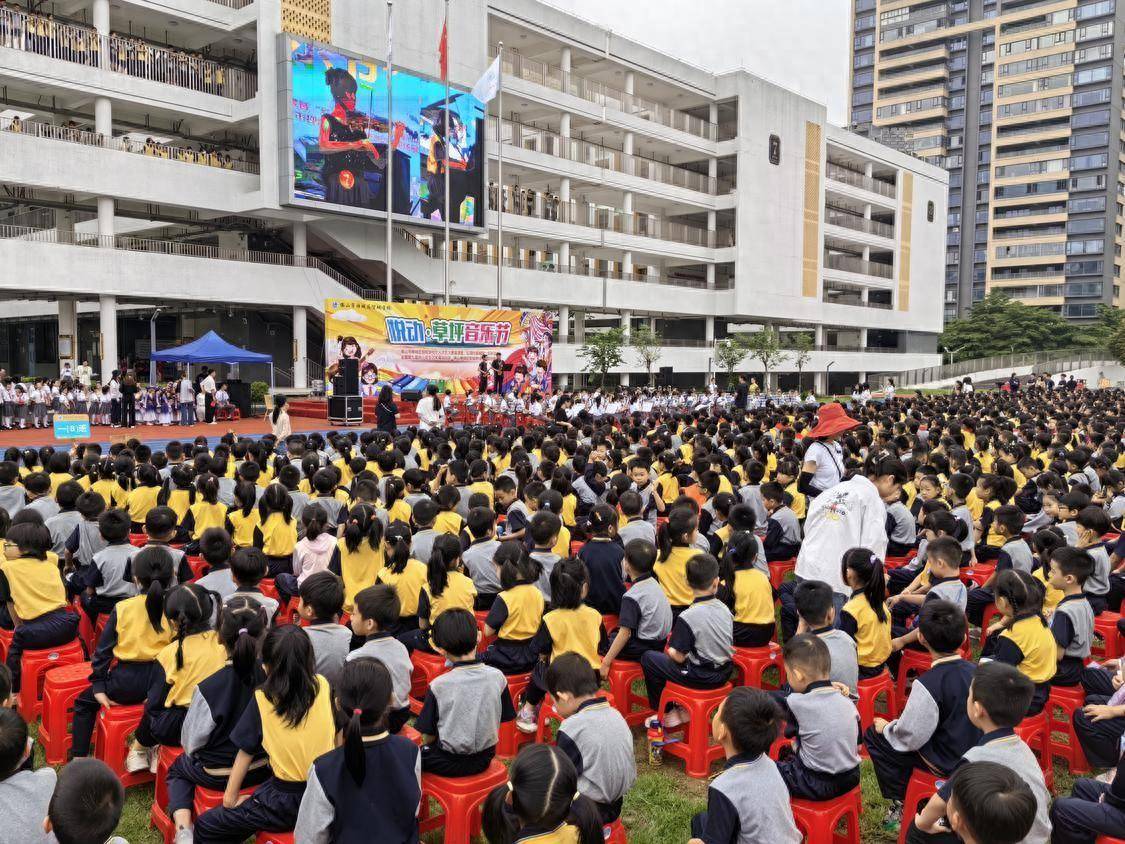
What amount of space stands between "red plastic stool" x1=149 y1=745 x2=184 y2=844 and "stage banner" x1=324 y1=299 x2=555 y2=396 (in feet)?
55.4

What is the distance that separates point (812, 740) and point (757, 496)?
15.4 feet

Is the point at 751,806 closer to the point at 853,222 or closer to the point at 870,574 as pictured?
the point at 870,574

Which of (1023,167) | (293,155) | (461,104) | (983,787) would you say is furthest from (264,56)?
(1023,167)

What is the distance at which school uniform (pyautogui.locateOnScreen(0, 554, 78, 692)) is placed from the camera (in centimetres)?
486

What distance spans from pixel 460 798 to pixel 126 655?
2001mm

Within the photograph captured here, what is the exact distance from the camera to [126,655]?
4145 millimetres

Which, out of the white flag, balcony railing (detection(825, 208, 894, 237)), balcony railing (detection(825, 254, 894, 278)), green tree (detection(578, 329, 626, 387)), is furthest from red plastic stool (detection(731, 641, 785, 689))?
balcony railing (detection(825, 254, 894, 278))

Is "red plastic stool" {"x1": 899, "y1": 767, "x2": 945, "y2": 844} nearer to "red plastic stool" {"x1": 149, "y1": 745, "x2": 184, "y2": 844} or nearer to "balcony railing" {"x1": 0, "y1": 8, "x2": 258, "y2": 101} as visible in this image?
"red plastic stool" {"x1": 149, "y1": 745, "x2": 184, "y2": 844}

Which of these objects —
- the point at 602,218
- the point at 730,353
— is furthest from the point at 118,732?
the point at 730,353

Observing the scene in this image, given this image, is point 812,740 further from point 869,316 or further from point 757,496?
point 869,316

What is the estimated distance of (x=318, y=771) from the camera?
9.62 ft

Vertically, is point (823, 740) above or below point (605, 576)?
below

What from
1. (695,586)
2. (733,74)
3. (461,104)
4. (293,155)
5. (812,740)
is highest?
(733,74)

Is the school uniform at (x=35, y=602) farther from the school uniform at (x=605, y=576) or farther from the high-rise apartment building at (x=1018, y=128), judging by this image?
the high-rise apartment building at (x=1018, y=128)
